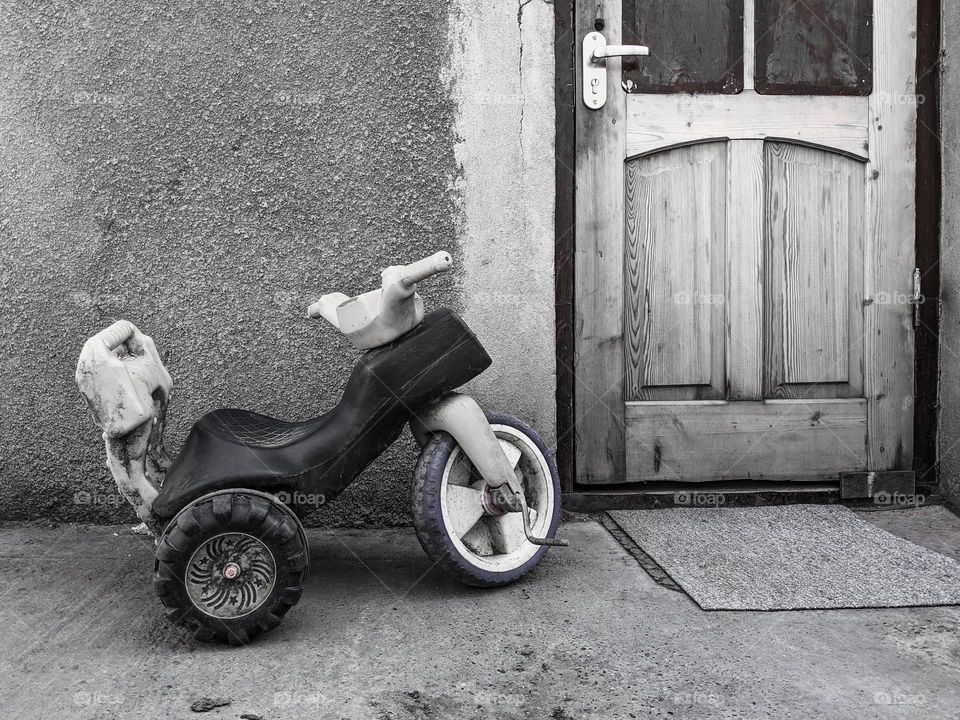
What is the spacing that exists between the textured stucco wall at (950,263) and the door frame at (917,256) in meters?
0.03

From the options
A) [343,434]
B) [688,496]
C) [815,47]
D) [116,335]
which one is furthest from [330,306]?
[815,47]

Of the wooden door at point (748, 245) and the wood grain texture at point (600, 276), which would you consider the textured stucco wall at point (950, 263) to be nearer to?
the wooden door at point (748, 245)

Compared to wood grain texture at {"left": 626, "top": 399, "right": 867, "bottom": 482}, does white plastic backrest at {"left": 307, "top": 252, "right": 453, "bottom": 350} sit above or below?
above

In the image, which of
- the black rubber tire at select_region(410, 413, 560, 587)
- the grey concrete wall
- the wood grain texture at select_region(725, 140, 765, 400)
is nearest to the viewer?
the black rubber tire at select_region(410, 413, 560, 587)

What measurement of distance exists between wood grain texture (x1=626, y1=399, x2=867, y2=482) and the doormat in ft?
0.50

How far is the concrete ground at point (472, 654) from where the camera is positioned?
1.77 meters

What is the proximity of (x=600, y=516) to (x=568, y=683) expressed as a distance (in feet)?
4.22

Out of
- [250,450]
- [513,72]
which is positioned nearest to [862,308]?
[513,72]

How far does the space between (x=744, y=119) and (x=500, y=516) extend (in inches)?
68.9

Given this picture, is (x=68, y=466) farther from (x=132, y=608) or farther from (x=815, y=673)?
(x=815, y=673)

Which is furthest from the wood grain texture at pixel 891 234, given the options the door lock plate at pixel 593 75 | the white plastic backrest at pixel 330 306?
A: the white plastic backrest at pixel 330 306

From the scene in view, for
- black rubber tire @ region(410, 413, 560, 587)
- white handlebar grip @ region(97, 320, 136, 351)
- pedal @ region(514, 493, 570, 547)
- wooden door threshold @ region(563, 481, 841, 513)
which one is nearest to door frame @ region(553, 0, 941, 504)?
wooden door threshold @ region(563, 481, 841, 513)

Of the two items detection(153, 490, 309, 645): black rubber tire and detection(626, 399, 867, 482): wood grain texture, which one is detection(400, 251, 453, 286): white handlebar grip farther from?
detection(626, 399, 867, 482): wood grain texture

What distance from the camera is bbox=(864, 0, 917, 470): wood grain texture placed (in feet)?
10.3
